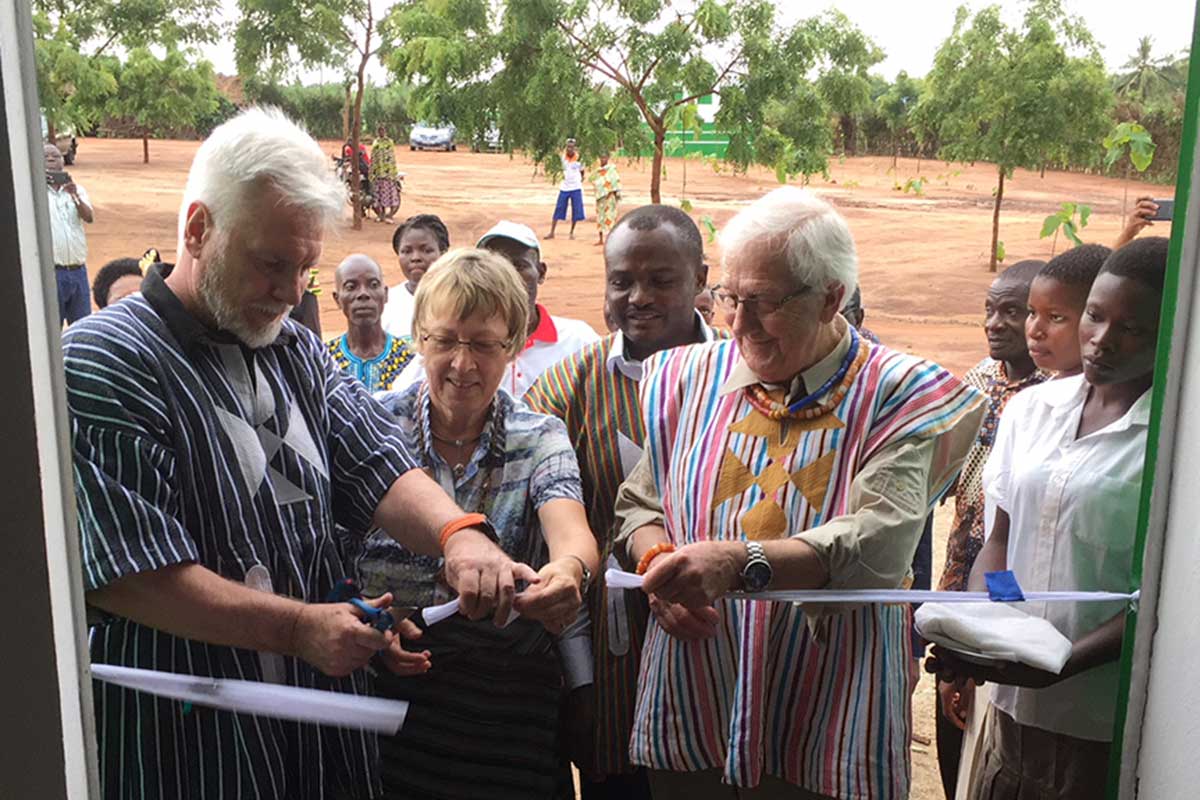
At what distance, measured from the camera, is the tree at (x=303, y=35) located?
260 centimetres

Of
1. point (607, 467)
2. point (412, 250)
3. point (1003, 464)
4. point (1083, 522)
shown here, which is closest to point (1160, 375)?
point (1083, 522)

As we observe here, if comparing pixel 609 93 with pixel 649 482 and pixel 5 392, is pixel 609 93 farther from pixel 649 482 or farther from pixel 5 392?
pixel 5 392

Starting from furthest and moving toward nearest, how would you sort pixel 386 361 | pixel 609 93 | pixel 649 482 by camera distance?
pixel 386 361 → pixel 609 93 → pixel 649 482

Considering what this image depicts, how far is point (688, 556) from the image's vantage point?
2.19m

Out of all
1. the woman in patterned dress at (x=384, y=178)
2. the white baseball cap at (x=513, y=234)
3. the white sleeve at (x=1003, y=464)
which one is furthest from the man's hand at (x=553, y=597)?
the white baseball cap at (x=513, y=234)

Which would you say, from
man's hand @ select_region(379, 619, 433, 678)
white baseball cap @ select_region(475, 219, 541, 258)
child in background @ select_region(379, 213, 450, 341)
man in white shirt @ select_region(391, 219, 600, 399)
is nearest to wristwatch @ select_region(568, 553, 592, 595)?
man's hand @ select_region(379, 619, 433, 678)

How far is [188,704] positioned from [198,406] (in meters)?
0.58

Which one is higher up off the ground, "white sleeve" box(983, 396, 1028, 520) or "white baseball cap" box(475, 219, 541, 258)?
"white baseball cap" box(475, 219, 541, 258)

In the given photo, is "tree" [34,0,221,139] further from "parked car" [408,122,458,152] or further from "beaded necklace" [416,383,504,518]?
"beaded necklace" [416,383,504,518]

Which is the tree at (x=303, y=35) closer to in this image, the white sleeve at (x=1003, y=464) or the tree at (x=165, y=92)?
the tree at (x=165, y=92)

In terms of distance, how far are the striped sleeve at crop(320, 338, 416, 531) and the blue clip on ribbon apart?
1.29 m

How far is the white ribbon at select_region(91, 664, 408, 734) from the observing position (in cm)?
209

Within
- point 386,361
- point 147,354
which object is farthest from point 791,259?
point 386,361

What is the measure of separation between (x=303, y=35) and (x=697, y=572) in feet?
5.34
